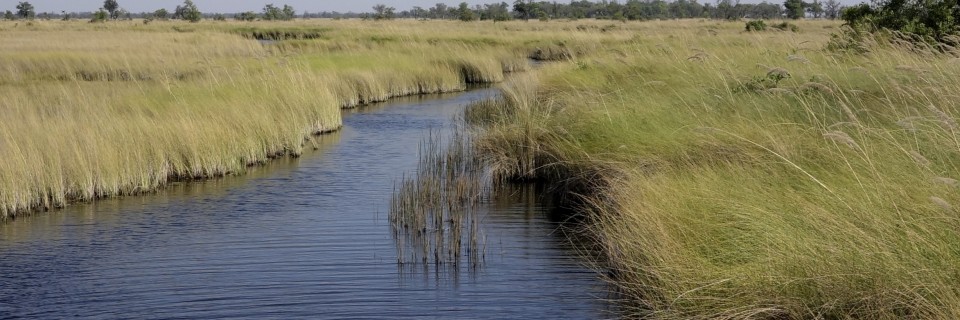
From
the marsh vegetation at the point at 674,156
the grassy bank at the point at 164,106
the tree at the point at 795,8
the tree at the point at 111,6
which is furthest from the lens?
the tree at the point at 111,6

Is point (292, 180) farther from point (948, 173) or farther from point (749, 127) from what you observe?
point (948, 173)

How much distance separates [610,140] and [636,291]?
3.85 meters

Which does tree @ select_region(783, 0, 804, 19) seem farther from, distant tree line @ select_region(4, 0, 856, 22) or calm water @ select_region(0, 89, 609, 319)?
calm water @ select_region(0, 89, 609, 319)

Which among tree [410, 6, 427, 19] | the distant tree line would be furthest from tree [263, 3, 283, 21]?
tree [410, 6, 427, 19]

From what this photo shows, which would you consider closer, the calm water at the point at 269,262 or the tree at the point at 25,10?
the calm water at the point at 269,262

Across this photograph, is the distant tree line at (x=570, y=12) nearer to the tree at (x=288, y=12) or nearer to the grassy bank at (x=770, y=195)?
the tree at (x=288, y=12)

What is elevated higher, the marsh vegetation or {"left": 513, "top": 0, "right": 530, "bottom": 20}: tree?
the marsh vegetation

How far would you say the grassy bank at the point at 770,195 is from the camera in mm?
5426

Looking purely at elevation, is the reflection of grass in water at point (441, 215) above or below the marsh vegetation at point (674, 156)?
below

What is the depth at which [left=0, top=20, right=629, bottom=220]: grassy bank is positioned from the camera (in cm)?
1155

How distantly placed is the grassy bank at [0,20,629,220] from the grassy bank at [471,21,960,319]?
3.96m

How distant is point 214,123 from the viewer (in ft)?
45.3

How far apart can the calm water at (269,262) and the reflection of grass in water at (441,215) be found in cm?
16

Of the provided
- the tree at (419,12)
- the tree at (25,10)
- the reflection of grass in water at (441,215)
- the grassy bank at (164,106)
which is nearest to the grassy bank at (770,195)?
the reflection of grass in water at (441,215)
